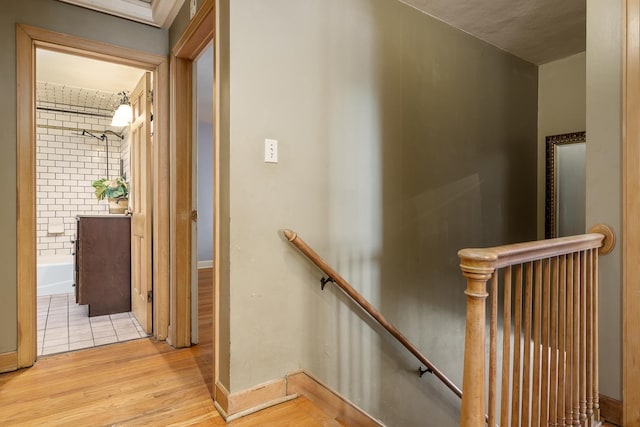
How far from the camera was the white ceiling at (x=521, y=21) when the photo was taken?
2.46 metres

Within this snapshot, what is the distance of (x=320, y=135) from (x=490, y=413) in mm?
1430

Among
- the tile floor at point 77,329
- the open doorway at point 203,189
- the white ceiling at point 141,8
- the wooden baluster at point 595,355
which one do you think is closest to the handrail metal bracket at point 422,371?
the wooden baluster at point 595,355

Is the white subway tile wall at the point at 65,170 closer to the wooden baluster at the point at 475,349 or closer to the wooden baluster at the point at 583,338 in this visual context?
the wooden baluster at the point at 475,349

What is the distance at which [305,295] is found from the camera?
1842 millimetres

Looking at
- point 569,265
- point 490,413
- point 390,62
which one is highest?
point 390,62

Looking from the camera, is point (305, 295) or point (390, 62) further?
point (390, 62)

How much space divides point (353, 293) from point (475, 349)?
3.19ft

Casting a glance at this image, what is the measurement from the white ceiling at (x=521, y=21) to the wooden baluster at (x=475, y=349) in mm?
2140

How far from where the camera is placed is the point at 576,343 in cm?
143

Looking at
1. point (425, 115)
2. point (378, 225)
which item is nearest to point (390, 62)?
point (425, 115)

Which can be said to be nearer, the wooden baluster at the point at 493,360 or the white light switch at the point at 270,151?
the wooden baluster at the point at 493,360

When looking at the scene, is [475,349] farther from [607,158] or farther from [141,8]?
[141,8]

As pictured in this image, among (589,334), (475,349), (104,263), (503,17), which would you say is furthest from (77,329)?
(503,17)

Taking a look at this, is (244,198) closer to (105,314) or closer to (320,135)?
A: (320,135)
